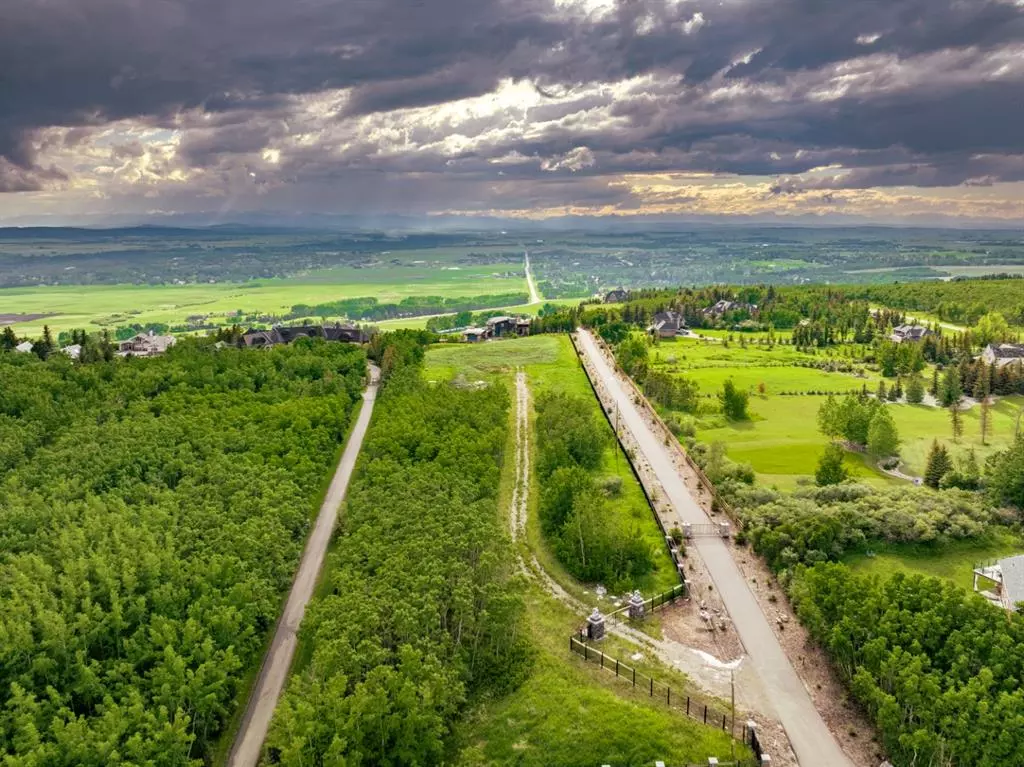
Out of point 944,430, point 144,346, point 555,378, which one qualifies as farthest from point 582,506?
point 144,346

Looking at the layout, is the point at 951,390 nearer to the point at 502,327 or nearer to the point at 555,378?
the point at 555,378

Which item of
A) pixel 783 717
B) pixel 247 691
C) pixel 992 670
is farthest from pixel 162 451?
pixel 992 670

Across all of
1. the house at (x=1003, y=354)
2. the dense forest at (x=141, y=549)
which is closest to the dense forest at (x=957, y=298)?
the house at (x=1003, y=354)

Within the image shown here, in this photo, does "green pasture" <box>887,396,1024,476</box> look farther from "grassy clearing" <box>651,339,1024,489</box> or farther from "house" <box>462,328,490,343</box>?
"house" <box>462,328,490,343</box>

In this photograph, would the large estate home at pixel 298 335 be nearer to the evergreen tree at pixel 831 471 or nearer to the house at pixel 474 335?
the house at pixel 474 335

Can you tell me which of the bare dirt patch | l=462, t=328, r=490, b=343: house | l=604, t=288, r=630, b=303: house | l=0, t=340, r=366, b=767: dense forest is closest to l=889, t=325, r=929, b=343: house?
l=462, t=328, r=490, b=343: house
